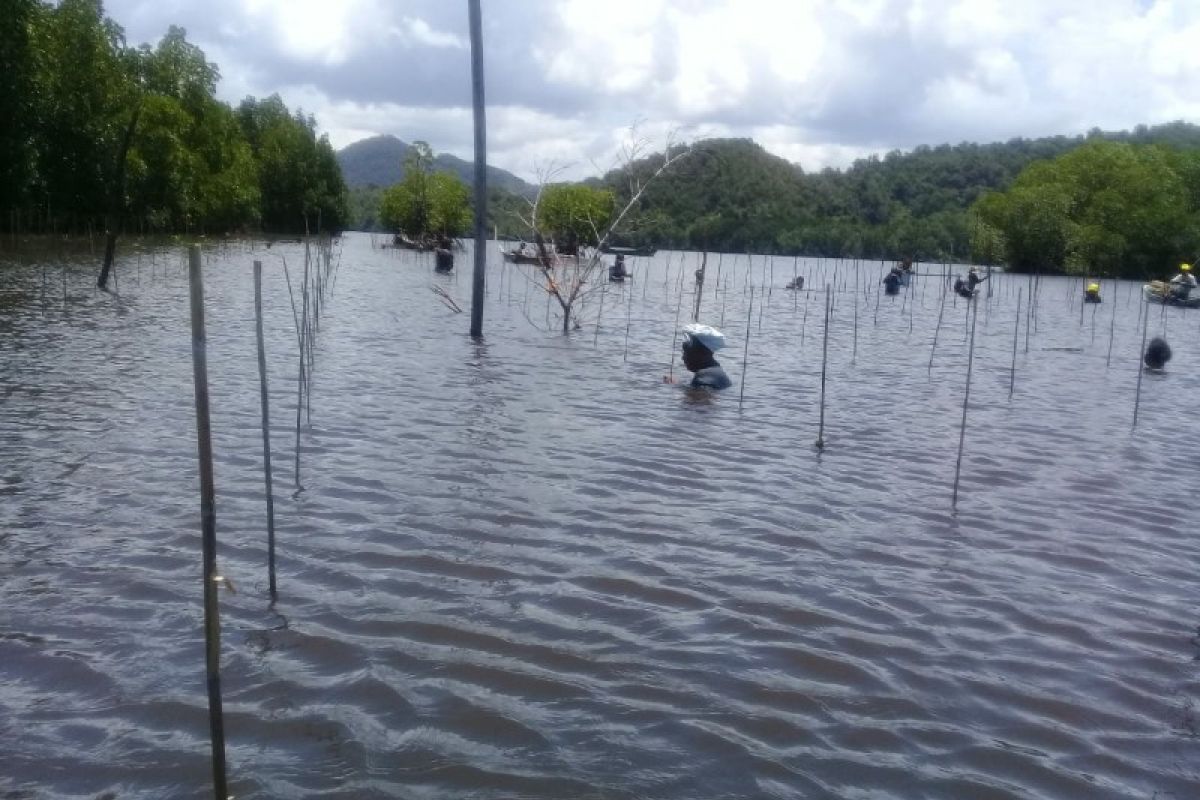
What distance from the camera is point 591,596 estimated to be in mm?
5859

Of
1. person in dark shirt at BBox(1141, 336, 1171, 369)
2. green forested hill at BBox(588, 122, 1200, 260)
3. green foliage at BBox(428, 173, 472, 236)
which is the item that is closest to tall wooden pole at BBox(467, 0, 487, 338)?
person in dark shirt at BBox(1141, 336, 1171, 369)

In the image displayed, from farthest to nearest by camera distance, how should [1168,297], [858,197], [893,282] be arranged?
[858,197] < [893,282] < [1168,297]

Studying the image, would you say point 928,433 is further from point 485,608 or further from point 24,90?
point 24,90

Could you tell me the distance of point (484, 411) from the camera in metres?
11.4

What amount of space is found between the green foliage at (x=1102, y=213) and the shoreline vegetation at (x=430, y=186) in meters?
0.12

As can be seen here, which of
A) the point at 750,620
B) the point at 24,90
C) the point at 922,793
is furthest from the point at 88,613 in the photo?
the point at 24,90

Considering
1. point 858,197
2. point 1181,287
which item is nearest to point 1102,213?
point 1181,287

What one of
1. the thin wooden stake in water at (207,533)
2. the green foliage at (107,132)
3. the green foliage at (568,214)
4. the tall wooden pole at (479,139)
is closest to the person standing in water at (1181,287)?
the green foliage at (568,214)

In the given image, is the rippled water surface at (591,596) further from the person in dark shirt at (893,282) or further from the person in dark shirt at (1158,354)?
the person in dark shirt at (893,282)

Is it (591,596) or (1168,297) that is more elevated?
(1168,297)

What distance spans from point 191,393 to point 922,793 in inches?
349

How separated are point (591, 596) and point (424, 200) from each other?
65.7m

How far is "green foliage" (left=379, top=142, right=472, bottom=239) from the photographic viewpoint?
225ft

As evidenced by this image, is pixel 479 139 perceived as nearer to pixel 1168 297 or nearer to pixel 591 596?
pixel 591 596
